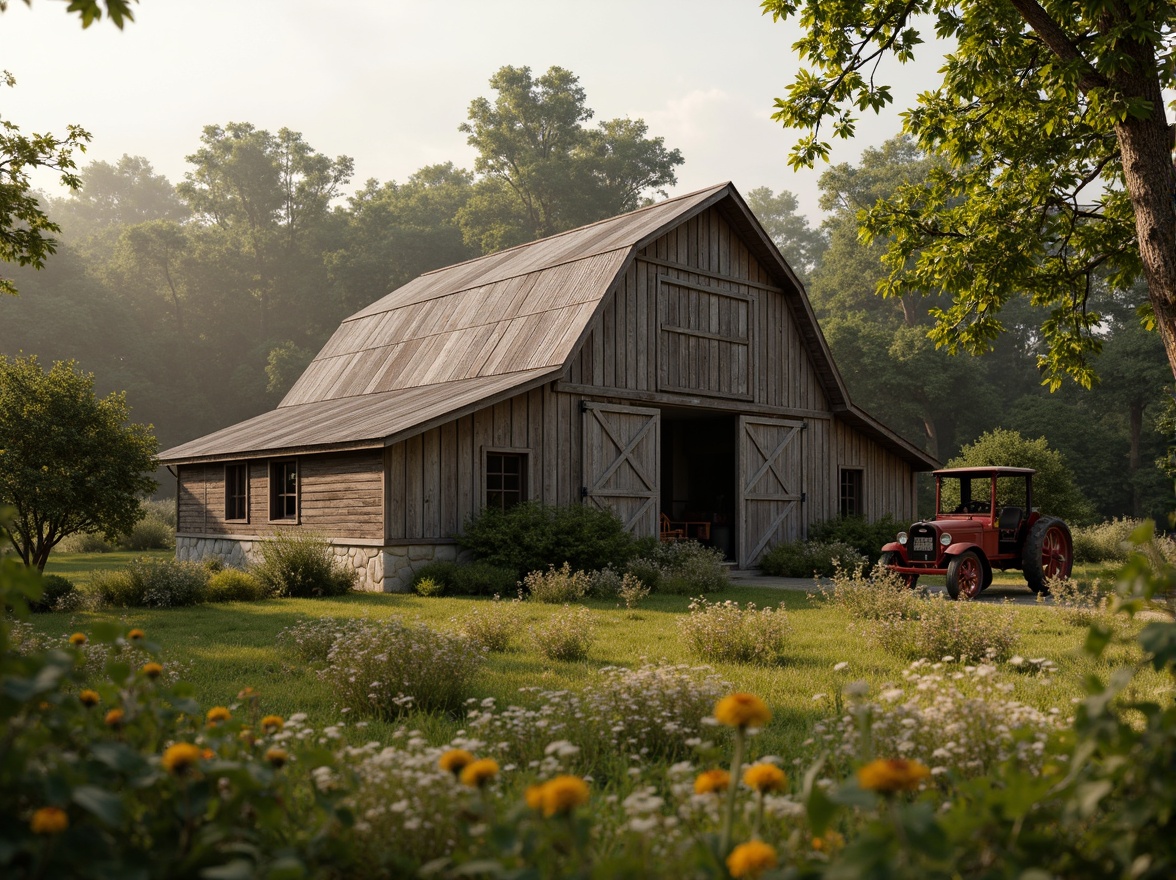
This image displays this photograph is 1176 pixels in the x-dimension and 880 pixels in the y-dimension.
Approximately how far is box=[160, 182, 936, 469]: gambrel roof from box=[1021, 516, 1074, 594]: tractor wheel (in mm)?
6801

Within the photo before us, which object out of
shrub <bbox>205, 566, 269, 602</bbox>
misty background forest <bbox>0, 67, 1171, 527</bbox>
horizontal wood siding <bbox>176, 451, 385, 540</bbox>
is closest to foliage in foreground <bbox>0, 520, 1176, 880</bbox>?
shrub <bbox>205, 566, 269, 602</bbox>

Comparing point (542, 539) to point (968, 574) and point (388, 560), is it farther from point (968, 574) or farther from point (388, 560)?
point (968, 574)

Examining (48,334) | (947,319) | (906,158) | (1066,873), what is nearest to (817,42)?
(947,319)

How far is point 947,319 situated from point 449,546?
883cm

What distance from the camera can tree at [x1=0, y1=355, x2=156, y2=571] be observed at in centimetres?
1402

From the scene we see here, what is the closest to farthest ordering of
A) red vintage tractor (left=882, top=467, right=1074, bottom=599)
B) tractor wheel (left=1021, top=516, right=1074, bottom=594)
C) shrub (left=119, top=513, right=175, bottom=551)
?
1. red vintage tractor (left=882, top=467, right=1074, bottom=599)
2. tractor wheel (left=1021, top=516, right=1074, bottom=594)
3. shrub (left=119, top=513, right=175, bottom=551)

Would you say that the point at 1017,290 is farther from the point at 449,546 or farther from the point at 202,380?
the point at 202,380

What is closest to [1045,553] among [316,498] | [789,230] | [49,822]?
[316,498]

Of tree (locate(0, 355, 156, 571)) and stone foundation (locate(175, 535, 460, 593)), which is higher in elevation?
tree (locate(0, 355, 156, 571))

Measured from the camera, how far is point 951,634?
8.96m

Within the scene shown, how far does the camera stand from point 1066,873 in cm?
234

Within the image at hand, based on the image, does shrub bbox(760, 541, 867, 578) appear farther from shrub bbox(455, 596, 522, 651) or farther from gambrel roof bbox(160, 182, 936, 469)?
shrub bbox(455, 596, 522, 651)

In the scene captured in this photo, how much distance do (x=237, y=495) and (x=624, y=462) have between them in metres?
8.52

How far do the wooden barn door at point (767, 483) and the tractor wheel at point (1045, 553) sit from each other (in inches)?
238
